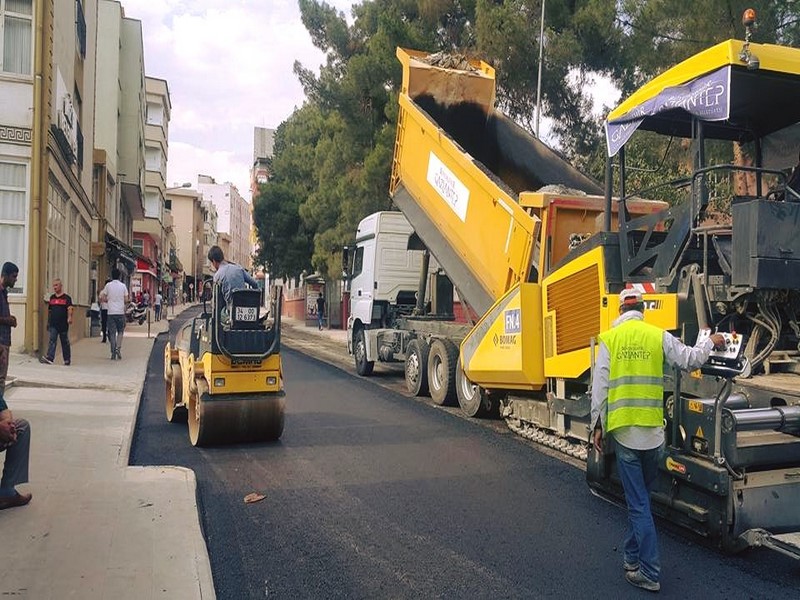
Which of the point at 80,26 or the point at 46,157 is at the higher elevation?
the point at 80,26

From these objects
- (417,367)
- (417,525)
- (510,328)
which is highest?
(510,328)

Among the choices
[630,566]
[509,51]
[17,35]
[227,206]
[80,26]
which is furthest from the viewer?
[227,206]

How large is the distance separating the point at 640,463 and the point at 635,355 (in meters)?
0.64

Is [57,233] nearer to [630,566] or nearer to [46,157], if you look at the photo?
[46,157]

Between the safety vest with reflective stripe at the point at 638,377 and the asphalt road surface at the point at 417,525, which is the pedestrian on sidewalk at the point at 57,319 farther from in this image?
the safety vest with reflective stripe at the point at 638,377

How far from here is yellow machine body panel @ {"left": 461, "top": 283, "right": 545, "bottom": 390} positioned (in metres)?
7.31

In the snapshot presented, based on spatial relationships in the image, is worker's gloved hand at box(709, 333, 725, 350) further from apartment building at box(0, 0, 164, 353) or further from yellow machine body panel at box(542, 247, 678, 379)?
apartment building at box(0, 0, 164, 353)

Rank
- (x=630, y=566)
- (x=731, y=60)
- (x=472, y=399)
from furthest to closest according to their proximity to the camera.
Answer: (x=472, y=399) → (x=731, y=60) → (x=630, y=566)

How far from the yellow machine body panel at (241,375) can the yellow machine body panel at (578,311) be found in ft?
9.30

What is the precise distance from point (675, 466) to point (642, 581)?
3.19ft

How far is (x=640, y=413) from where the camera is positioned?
409 centimetres

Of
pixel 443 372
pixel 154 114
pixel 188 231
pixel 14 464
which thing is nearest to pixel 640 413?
pixel 14 464

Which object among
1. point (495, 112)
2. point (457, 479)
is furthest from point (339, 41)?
point (457, 479)

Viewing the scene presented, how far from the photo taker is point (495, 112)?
10828mm
